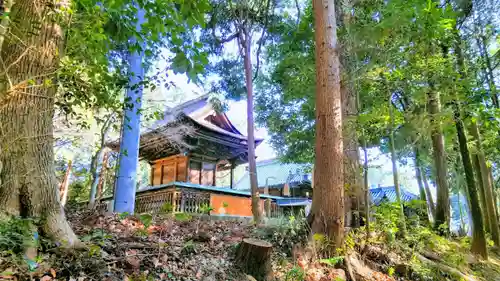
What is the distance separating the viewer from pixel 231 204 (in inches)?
466

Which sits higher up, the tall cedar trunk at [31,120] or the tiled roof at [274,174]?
the tiled roof at [274,174]

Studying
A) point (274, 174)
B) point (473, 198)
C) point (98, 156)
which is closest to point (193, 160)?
point (98, 156)

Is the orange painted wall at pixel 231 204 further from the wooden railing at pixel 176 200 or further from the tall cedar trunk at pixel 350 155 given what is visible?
the tall cedar trunk at pixel 350 155

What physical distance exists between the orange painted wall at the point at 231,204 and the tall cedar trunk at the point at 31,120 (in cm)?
827

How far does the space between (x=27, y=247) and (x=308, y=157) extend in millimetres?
10073

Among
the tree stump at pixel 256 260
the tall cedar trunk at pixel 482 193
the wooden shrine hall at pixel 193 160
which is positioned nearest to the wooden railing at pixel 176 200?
the wooden shrine hall at pixel 193 160

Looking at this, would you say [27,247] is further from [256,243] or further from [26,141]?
[256,243]

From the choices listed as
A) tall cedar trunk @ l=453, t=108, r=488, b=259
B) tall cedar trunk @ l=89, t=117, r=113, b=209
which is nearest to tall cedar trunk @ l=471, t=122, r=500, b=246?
tall cedar trunk @ l=453, t=108, r=488, b=259

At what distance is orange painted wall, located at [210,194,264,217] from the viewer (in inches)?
430

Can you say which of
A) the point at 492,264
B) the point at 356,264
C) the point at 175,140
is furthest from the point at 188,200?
the point at 492,264

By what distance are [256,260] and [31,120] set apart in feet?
8.67

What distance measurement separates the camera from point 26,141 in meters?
2.48

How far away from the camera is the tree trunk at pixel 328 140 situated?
161 inches

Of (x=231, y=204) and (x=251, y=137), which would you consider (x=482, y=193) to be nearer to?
(x=251, y=137)
